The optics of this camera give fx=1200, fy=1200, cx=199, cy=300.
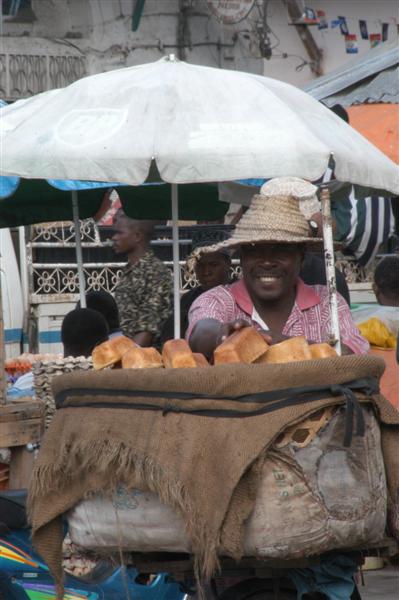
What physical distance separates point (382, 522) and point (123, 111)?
2061mm

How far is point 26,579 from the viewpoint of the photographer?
4.79 meters

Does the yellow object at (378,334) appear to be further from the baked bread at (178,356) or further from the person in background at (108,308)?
the baked bread at (178,356)

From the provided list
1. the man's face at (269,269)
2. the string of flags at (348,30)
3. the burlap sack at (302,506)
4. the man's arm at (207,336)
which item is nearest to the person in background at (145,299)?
the man's face at (269,269)

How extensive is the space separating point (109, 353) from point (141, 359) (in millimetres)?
178

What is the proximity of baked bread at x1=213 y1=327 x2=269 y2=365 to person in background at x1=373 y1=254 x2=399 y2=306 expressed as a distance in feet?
12.2

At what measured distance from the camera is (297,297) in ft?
14.5

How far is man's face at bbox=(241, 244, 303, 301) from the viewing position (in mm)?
4273

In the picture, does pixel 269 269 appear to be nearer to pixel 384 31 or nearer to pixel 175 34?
pixel 175 34

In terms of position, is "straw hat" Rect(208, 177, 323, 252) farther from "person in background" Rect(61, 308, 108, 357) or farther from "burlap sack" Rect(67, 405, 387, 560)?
"person in background" Rect(61, 308, 108, 357)

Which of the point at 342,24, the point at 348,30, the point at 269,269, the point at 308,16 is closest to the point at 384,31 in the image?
the point at 348,30

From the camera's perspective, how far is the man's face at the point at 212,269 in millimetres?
6457

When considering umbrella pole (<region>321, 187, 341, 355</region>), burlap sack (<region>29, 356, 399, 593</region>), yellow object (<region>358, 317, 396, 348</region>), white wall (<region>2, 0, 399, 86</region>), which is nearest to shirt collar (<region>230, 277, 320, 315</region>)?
umbrella pole (<region>321, 187, 341, 355</region>)

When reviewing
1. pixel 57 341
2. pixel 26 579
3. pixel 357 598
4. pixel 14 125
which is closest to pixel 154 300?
pixel 14 125

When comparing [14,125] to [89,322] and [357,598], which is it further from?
[357,598]
